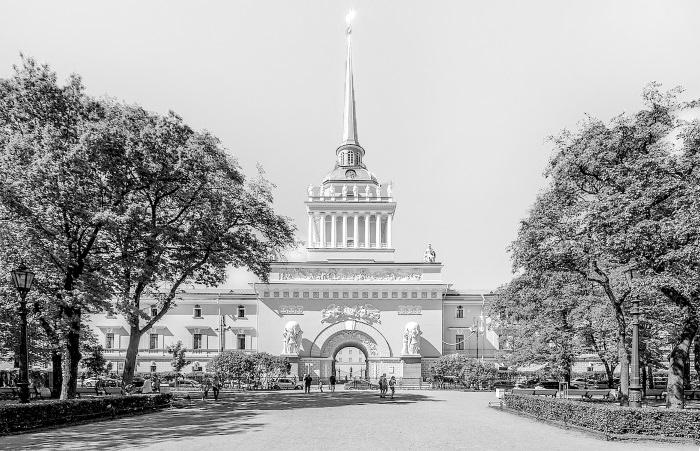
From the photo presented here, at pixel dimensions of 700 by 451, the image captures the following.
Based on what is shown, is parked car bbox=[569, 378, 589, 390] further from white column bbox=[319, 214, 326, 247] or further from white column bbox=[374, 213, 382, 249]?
white column bbox=[319, 214, 326, 247]

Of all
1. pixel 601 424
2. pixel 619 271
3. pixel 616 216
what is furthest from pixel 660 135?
pixel 601 424

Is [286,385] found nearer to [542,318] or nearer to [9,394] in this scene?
[9,394]

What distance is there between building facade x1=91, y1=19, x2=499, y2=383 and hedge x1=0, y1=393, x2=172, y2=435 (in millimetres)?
33103

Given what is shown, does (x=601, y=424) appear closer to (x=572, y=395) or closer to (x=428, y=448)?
(x=428, y=448)

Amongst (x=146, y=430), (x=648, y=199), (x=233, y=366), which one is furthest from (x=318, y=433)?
(x=233, y=366)

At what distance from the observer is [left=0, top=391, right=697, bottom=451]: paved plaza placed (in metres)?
17.0

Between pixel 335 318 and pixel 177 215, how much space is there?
3253 centimetres

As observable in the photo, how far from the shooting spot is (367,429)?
2086cm

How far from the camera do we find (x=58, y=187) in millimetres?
24625

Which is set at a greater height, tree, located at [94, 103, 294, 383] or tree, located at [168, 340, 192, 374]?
tree, located at [94, 103, 294, 383]

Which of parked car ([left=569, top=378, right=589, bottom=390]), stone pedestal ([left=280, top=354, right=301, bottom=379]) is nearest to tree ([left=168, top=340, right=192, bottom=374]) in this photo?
stone pedestal ([left=280, top=354, right=301, bottom=379])

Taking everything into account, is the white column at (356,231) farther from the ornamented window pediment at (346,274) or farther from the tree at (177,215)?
the tree at (177,215)

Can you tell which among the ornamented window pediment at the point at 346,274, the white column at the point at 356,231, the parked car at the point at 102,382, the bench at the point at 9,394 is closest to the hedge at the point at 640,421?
the bench at the point at 9,394

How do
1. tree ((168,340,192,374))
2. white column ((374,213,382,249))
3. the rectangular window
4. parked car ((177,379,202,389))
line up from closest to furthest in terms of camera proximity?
parked car ((177,379,202,389)) → tree ((168,340,192,374)) → the rectangular window → white column ((374,213,382,249))
